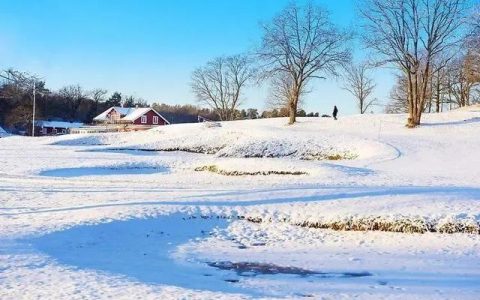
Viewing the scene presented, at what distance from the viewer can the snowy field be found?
8250 mm

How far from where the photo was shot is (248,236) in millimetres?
13031

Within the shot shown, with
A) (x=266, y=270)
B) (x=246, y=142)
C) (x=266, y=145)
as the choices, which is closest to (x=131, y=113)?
(x=246, y=142)

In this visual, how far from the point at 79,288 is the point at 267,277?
3174 mm

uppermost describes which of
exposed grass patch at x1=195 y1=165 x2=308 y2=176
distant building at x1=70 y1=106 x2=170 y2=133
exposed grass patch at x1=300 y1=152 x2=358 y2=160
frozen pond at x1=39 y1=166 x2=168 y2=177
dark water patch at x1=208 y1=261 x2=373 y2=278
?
distant building at x1=70 y1=106 x2=170 y2=133

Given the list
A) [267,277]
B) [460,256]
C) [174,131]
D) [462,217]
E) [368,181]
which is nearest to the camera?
[267,277]

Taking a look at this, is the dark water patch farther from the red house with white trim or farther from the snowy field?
the red house with white trim

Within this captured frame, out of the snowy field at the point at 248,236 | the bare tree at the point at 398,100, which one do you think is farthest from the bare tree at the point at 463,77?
the snowy field at the point at 248,236

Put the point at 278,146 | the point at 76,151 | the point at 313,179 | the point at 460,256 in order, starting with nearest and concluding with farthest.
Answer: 1. the point at 460,256
2. the point at 313,179
3. the point at 278,146
4. the point at 76,151

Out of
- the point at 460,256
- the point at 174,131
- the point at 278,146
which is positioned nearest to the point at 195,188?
the point at 460,256

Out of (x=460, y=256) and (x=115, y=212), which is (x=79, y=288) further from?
(x=460, y=256)

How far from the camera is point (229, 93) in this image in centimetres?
8950

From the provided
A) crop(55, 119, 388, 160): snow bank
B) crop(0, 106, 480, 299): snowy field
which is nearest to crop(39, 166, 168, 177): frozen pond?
crop(0, 106, 480, 299): snowy field

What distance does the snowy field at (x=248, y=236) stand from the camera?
825 centimetres

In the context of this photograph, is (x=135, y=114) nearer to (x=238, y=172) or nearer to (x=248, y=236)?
(x=238, y=172)
